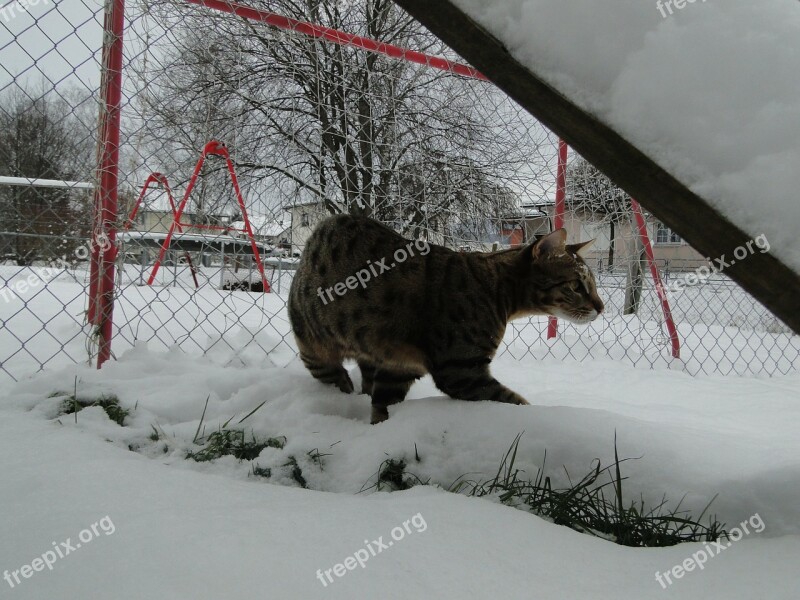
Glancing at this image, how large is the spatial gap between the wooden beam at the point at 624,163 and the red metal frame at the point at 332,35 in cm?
191

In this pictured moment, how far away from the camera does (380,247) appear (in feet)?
7.80

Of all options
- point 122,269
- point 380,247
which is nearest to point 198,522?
point 380,247

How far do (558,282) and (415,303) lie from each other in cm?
77

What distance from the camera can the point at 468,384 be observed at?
216 cm

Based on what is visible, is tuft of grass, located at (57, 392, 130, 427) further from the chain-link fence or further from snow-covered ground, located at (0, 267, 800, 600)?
the chain-link fence

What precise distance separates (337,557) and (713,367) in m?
4.80

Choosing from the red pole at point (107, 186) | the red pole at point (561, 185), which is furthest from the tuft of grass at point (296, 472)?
the red pole at point (561, 185)

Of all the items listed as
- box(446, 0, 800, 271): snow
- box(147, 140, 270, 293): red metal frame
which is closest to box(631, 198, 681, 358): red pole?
box(147, 140, 270, 293): red metal frame

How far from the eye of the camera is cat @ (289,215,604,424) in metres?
2.21

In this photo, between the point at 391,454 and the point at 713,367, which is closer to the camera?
the point at 391,454

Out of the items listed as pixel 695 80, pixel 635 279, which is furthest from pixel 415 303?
pixel 635 279

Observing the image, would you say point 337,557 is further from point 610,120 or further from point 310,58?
point 310,58

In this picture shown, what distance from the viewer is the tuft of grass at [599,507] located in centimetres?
124

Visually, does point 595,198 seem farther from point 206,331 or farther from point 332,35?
point 206,331
